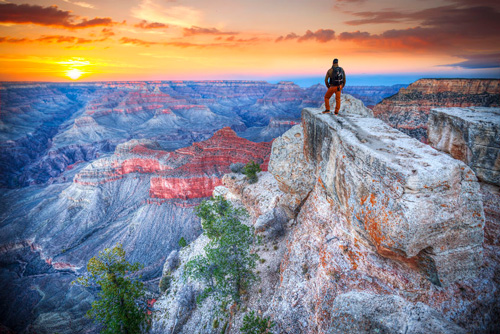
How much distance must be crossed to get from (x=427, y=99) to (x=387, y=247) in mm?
66191

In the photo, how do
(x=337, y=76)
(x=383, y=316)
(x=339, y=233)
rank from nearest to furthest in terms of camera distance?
(x=383, y=316)
(x=339, y=233)
(x=337, y=76)

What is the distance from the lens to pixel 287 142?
17.6 m

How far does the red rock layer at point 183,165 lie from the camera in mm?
50750

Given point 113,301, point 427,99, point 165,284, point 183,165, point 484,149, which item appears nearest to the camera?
point 484,149

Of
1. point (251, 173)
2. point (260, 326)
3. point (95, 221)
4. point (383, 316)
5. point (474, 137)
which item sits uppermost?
point (474, 137)

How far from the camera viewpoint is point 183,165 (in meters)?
53.8

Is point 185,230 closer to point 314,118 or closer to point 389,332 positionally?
point 314,118

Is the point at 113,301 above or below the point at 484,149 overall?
below

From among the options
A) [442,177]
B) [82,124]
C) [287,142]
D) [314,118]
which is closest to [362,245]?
[442,177]

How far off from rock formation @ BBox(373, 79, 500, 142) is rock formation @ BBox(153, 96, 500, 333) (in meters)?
48.7

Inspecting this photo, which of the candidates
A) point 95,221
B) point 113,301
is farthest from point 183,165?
point 113,301

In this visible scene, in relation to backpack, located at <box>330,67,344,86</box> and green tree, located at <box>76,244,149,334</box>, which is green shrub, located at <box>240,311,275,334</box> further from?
backpack, located at <box>330,67,344,86</box>

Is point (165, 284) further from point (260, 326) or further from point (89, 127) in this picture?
point (89, 127)

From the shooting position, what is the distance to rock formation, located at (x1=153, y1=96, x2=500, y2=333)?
21.8 ft
